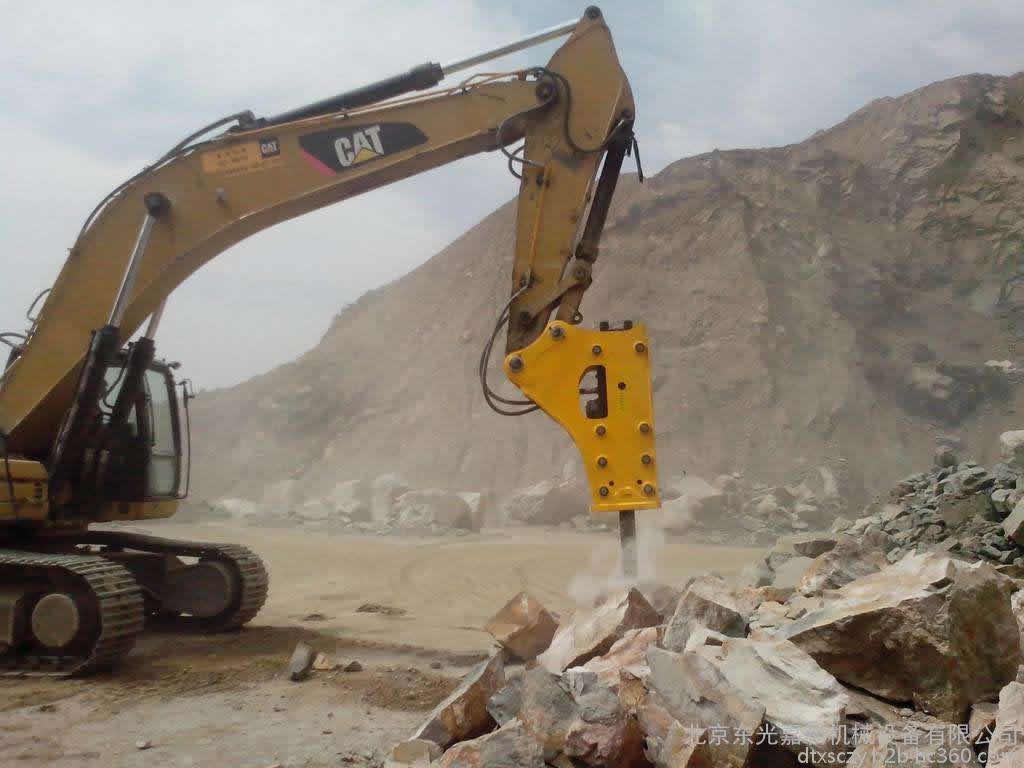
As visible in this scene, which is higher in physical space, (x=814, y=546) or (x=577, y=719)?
(x=814, y=546)

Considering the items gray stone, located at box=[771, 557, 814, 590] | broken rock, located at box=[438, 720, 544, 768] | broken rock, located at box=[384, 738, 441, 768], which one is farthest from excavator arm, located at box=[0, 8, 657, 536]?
broken rock, located at box=[438, 720, 544, 768]

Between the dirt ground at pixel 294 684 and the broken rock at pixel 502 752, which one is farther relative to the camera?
the dirt ground at pixel 294 684

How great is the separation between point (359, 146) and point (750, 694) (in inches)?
182

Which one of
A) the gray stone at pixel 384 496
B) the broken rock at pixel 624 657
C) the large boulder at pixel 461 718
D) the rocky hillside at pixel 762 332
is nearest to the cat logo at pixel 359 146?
the broken rock at pixel 624 657

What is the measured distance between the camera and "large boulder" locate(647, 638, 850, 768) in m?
3.28

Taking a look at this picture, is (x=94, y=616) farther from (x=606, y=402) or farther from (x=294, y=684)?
(x=606, y=402)

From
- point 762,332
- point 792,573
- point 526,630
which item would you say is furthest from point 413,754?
point 762,332

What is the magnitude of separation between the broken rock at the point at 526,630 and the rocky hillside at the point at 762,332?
675 inches

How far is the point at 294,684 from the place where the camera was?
5.84 metres

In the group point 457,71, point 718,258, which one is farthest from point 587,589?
point 718,258

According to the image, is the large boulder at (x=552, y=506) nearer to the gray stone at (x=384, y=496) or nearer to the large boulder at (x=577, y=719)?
the gray stone at (x=384, y=496)

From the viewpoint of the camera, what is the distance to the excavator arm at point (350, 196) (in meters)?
6.25

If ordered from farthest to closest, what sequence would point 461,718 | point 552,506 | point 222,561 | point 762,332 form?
point 762,332, point 552,506, point 222,561, point 461,718

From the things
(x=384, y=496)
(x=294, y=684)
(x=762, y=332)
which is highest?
(x=762, y=332)
